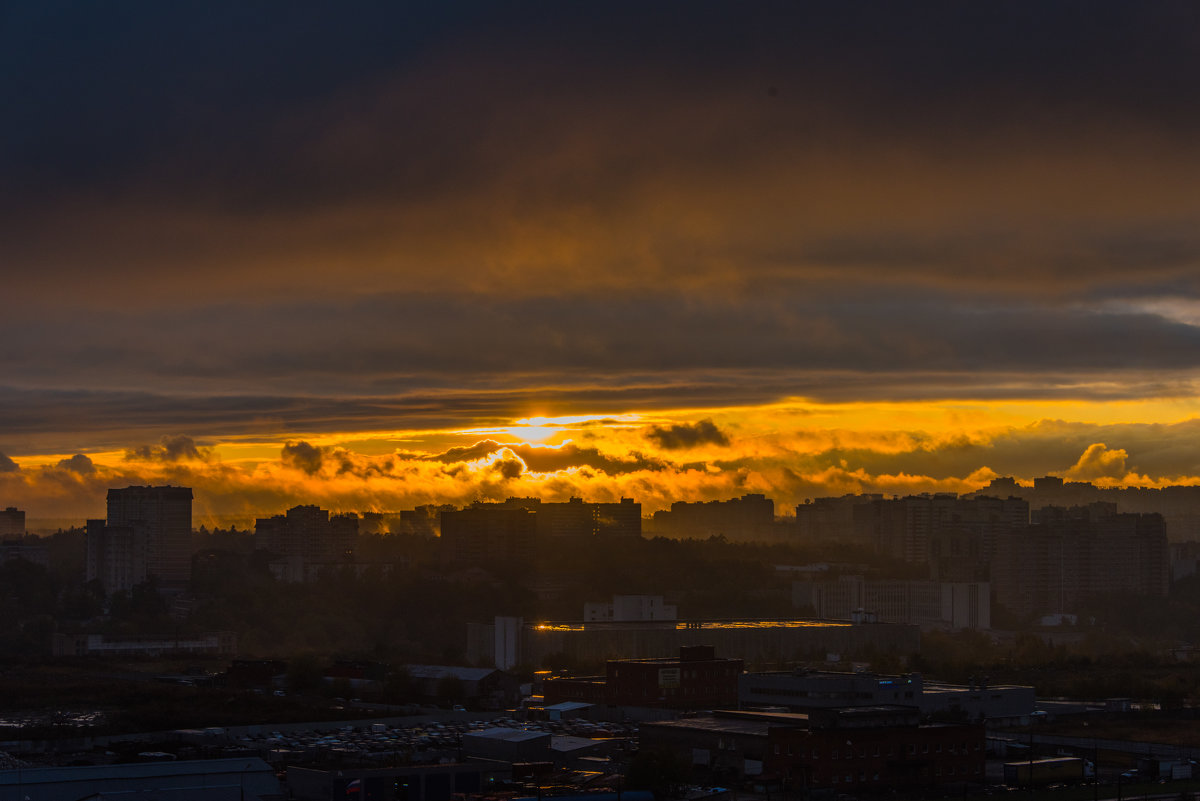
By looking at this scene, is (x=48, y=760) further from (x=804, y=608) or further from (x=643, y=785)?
(x=804, y=608)

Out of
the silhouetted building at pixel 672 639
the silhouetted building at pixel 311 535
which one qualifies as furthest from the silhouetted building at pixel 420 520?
the silhouetted building at pixel 672 639

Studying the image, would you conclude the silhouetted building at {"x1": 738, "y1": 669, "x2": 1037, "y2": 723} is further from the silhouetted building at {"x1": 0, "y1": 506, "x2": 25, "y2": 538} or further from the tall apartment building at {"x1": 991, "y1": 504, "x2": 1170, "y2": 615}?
the silhouetted building at {"x1": 0, "y1": 506, "x2": 25, "y2": 538}

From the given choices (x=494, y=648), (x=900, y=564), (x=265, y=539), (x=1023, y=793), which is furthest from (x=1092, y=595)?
(x=1023, y=793)

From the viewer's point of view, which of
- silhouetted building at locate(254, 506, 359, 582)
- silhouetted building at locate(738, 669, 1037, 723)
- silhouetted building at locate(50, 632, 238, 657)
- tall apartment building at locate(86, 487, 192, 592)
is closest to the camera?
silhouetted building at locate(738, 669, 1037, 723)

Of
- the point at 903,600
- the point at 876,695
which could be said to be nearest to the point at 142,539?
the point at 903,600

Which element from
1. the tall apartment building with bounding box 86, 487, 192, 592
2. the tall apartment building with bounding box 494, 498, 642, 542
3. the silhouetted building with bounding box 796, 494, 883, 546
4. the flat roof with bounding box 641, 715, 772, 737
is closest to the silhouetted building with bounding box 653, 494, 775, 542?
the silhouetted building with bounding box 796, 494, 883, 546

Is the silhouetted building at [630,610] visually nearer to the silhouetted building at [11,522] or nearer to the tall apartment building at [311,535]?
the tall apartment building at [311,535]
